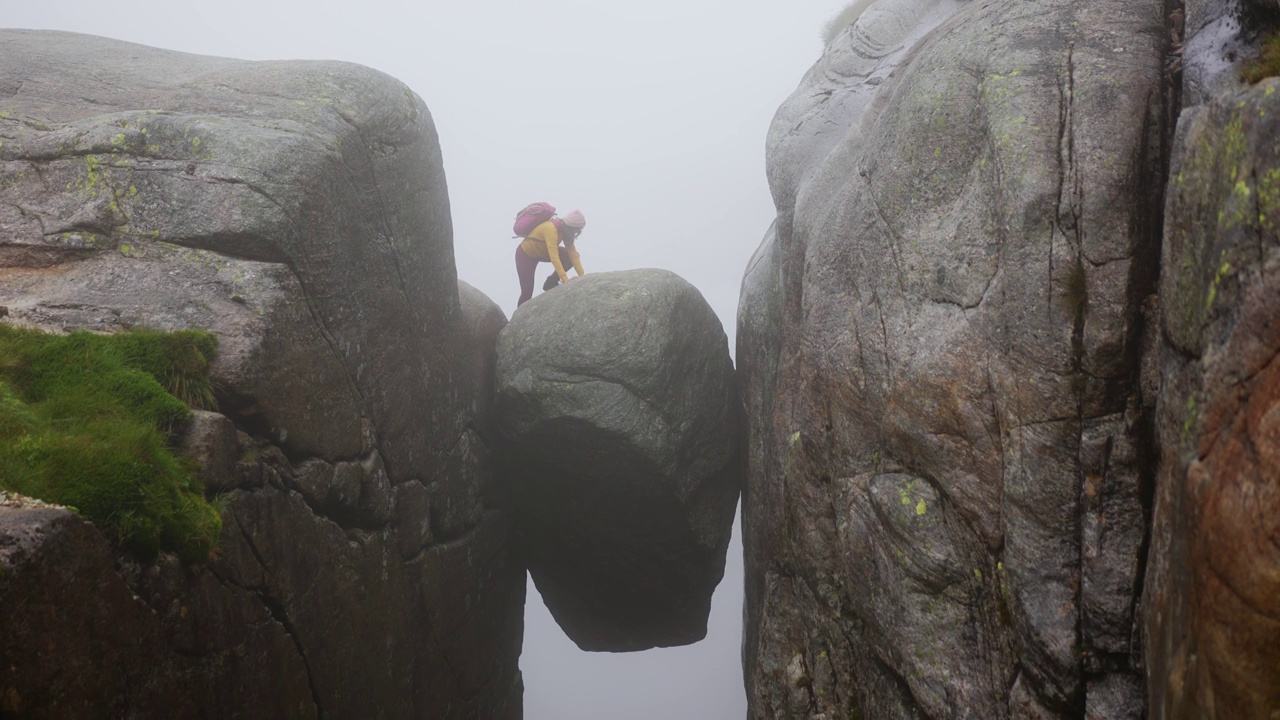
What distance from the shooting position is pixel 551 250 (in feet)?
64.6

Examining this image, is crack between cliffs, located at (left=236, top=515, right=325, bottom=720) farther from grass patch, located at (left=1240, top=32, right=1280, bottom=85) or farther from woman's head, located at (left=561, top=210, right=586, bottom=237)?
woman's head, located at (left=561, top=210, right=586, bottom=237)

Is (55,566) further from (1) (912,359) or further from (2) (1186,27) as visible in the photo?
(2) (1186,27)

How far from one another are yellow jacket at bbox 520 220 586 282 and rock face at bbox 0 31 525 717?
4.55m

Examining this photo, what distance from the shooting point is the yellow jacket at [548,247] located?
19.7m

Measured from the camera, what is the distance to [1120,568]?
24.5 ft

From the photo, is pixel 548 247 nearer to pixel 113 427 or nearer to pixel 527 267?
pixel 527 267

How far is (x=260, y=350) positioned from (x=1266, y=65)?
36.7 feet

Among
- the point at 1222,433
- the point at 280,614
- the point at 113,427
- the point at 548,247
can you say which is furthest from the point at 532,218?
the point at 1222,433

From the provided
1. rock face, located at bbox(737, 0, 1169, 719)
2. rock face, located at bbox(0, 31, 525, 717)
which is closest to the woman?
rock face, located at bbox(0, 31, 525, 717)

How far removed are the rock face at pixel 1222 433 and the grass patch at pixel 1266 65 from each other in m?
0.32

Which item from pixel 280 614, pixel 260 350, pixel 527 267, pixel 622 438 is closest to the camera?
pixel 280 614

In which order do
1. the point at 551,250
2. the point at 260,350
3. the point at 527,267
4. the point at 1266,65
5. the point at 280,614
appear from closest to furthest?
the point at 1266,65 < the point at 280,614 < the point at 260,350 < the point at 551,250 < the point at 527,267

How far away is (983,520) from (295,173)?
Result: 427 inches

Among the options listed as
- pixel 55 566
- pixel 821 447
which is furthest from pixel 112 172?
pixel 821 447
